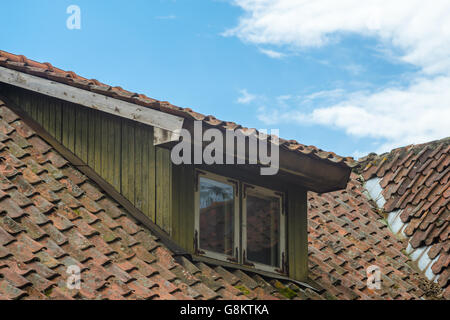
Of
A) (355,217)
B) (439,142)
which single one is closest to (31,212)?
(355,217)

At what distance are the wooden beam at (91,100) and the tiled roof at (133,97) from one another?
48 millimetres

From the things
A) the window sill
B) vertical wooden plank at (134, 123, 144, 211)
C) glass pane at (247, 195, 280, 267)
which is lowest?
the window sill

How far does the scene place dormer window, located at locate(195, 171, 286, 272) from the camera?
7543mm

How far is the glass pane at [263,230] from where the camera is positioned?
7.98 meters

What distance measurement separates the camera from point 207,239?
Answer: 7504mm

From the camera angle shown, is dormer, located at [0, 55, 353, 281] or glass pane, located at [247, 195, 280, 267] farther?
glass pane, located at [247, 195, 280, 267]

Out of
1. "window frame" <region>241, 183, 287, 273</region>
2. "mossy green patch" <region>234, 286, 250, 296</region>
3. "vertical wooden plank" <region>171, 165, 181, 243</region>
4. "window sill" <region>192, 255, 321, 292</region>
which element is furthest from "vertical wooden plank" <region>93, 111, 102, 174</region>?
"mossy green patch" <region>234, 286, 250, 296</region>

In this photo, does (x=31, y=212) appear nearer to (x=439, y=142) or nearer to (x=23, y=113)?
(x=23, y=113)

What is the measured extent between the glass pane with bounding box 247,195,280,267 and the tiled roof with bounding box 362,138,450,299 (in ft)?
9.14

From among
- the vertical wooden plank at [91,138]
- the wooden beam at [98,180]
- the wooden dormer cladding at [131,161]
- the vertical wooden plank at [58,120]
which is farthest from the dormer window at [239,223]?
the vertical wooden plank at [58,120]

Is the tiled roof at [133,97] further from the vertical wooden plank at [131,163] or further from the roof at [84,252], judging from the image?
the roof at [84,252]

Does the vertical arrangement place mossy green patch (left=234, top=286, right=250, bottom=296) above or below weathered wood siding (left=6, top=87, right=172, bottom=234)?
below

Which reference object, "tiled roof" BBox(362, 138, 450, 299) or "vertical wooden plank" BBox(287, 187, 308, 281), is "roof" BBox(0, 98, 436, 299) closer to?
"vertical wooden plank" BBox(287, 187, 308, 281)
